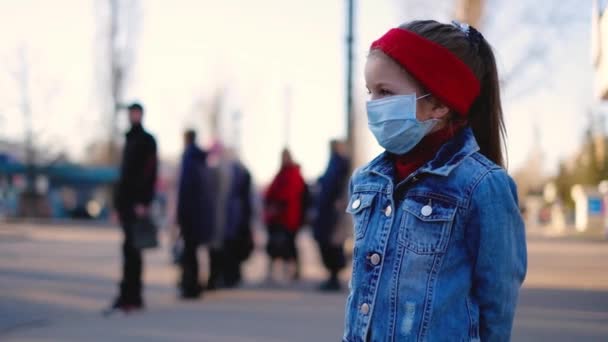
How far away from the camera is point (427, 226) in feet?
6.53

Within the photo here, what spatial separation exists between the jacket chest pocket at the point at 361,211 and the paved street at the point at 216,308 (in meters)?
4.17

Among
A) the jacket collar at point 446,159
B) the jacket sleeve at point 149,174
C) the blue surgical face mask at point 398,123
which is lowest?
the jacket sleeve at point 149,174

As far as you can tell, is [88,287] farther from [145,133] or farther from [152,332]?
[152,332]

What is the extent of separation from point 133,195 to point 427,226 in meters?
6.18

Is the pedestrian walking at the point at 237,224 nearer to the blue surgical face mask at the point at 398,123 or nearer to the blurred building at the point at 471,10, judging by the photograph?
the blue surgical face mask at the point at 398,123

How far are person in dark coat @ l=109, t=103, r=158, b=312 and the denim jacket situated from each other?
5.95m

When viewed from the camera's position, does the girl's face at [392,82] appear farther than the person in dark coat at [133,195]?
No

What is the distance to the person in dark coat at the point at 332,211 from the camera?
9.99 meters

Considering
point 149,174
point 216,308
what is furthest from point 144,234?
point 216,308

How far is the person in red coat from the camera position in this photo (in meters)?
10.7

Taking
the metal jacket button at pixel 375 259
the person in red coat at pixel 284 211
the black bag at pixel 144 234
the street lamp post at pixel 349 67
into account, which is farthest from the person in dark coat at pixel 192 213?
the metal jacket button at pixel 375 259

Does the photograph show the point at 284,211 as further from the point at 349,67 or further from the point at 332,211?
the point at 349,67

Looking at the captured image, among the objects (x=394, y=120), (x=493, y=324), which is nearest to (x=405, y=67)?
(x=394, y=120)

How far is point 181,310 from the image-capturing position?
792 cm
